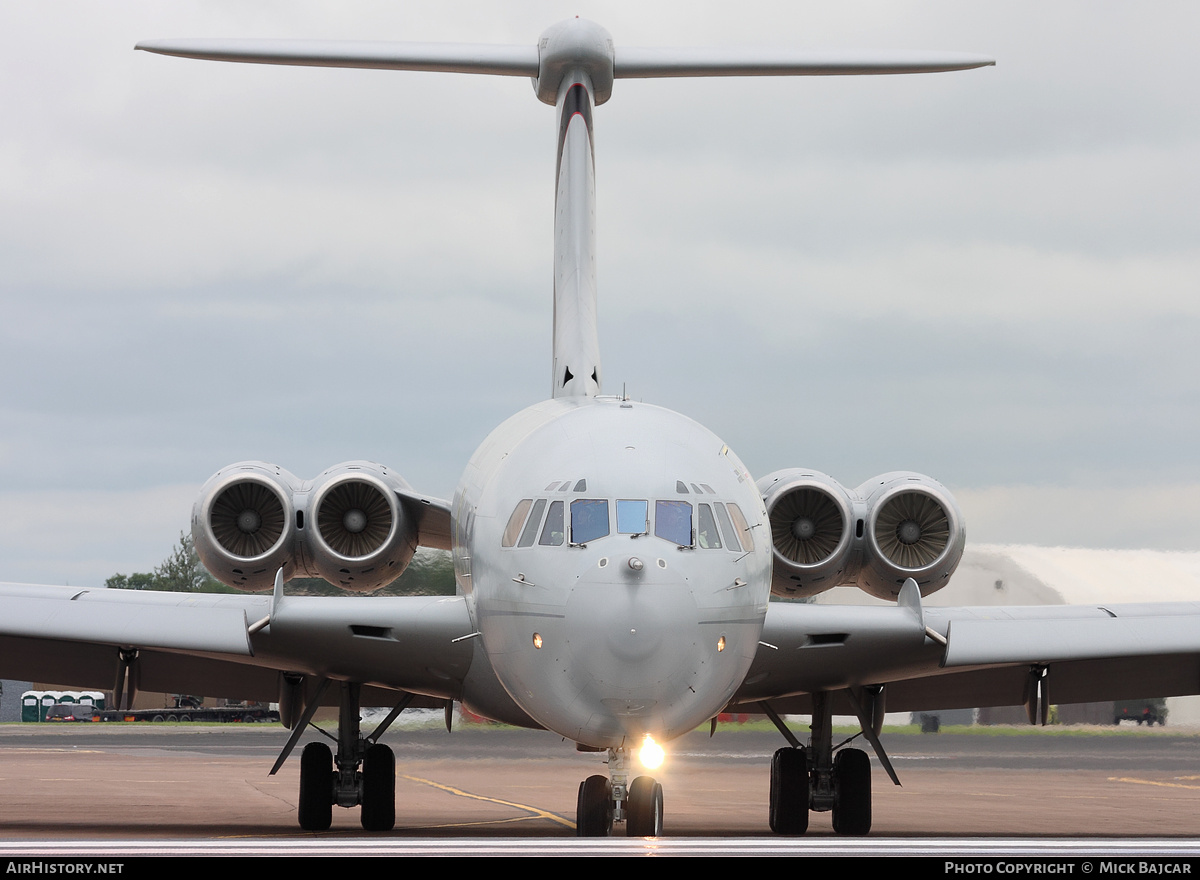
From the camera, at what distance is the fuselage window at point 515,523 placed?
10.3 metres

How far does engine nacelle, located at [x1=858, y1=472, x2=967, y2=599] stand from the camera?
14648 mm

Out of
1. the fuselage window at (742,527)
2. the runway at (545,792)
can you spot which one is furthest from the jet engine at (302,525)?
the fuselage window at (742,527)

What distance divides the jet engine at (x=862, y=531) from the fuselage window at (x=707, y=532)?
464 centimetres

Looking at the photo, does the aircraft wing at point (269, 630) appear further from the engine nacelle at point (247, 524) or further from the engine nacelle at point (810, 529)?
the engine nacelle at point (810, 529)

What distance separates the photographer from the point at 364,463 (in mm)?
15102

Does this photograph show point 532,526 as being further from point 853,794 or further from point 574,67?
point 574,67

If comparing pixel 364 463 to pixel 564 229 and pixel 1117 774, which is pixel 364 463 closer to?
pixel 564 229

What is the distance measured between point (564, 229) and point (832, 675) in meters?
5.60

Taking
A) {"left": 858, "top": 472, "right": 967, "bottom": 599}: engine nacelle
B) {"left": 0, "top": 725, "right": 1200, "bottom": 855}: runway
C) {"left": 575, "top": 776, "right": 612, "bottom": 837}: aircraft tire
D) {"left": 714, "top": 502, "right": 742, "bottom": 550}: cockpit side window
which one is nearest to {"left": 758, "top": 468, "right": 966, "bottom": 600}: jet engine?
{"left": 858, "top": 472, "right": 967, "bottom": 599}: engine nacelle

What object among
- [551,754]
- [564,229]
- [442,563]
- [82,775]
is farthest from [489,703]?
[551,754]

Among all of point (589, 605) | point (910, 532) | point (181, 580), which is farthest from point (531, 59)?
point (181, 580)

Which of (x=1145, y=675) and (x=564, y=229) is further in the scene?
(x=564, y=229)

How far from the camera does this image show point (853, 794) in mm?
14844

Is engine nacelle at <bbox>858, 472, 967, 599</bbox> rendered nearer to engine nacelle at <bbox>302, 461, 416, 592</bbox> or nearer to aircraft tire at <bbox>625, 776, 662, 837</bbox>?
engine nacelle at <bbox>302, 461, 416, 592</bbox>
